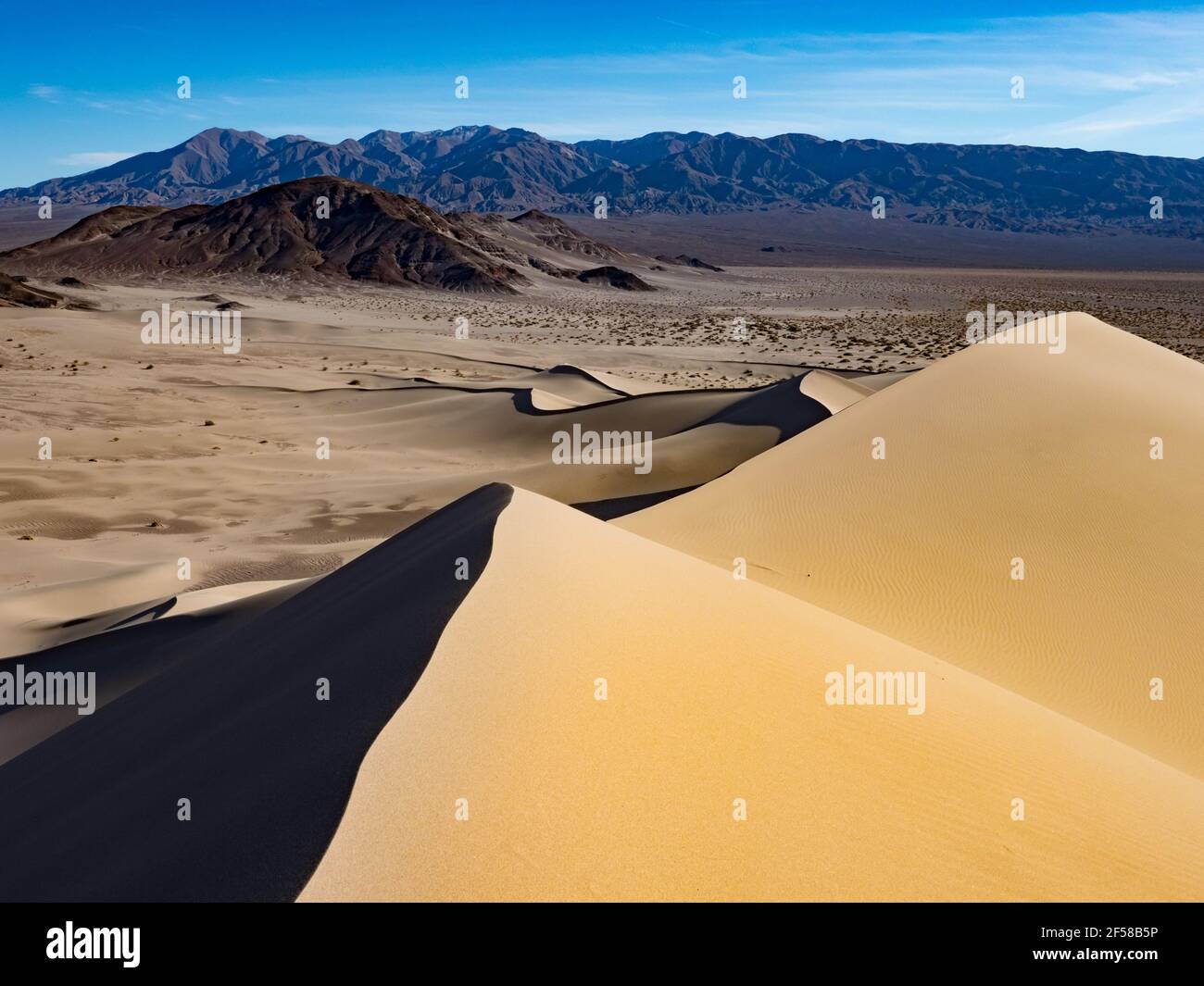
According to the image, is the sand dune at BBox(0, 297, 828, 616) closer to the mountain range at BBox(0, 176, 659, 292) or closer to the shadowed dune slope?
the shadowed dune slope

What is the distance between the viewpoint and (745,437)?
16.9m

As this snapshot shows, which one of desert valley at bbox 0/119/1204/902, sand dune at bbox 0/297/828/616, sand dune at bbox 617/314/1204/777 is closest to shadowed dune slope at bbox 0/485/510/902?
desert valley at bbox 0/119/1204/902

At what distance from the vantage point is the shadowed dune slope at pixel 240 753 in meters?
3.72

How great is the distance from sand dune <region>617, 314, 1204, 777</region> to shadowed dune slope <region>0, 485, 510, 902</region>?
10.3 feet

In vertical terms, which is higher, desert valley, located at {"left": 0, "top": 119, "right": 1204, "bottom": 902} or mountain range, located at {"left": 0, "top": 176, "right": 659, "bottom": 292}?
mountain range, located at {"left": 0, "top": 176, "right": 659, "bottom": 292}

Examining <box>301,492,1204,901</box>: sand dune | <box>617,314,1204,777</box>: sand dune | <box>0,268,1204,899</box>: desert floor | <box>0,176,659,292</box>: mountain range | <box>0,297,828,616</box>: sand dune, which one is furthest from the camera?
<box>0,176,659,292</box>: mountain range

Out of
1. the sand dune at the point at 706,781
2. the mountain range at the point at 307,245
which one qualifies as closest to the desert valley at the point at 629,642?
the sand dune at the point at 706,781

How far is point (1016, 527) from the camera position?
29.2 ft

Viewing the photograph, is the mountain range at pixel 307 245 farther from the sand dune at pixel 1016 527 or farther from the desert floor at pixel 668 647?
the sand dune at pixel 1016 527

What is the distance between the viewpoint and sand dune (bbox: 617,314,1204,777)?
6.98 metres

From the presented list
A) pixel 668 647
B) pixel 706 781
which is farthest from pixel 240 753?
pixel 706 781

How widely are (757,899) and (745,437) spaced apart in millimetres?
13887
